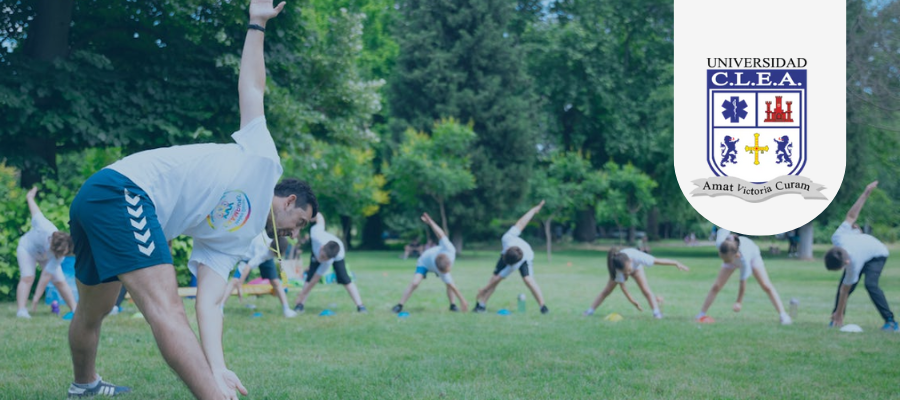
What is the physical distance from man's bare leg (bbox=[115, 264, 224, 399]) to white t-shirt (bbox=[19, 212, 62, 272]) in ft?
Result: 26.1

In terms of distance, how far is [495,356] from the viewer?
788 cm

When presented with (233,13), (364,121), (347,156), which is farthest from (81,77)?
(347,156)

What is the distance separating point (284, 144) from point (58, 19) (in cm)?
471

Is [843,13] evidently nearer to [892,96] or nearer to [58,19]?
[892,96]

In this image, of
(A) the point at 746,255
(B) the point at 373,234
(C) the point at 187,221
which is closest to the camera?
(C) the point at 187,221

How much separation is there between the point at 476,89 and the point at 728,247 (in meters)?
28.4

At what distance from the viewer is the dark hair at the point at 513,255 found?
12688 millimetres

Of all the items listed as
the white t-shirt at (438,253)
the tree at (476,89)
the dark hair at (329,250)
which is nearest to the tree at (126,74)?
the dark hair at (329,250)

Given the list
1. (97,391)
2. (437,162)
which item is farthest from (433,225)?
(437,162)

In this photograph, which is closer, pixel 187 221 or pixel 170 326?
pixel 170 326

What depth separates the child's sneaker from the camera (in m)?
5.57

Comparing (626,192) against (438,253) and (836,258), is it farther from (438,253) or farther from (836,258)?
(836,258)

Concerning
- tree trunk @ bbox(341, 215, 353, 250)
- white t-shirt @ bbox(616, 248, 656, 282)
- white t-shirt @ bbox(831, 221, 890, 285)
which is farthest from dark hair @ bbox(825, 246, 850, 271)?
tree trunk @ bbox(341, 215, 353, 250)

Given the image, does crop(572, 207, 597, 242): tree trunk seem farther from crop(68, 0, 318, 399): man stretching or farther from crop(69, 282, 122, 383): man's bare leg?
crop(68, 0, 318, 399): man stretching
